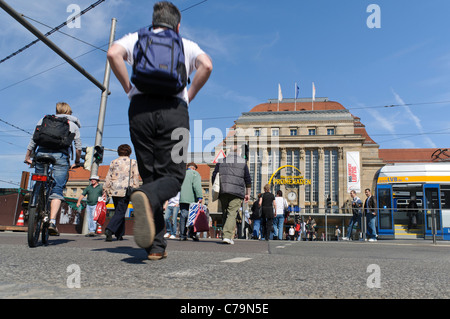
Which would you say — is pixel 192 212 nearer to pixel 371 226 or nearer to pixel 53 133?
pixel 53 133

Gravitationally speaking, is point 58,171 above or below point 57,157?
below

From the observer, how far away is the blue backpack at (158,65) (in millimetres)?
2631

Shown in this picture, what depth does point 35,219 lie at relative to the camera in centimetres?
419

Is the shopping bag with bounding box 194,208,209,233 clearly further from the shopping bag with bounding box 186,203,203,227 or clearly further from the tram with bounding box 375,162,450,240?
the tram with bounding box 375,162,450,240

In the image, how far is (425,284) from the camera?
2152 mm

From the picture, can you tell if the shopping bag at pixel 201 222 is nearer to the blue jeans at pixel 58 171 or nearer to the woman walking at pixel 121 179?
the woman walking at pixel 121 179

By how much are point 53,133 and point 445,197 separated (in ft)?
54.3

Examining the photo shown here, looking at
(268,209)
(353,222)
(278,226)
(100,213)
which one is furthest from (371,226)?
(100,213)

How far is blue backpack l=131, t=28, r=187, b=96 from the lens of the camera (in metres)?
2.63

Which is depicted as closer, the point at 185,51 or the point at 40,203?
the point at 185,51

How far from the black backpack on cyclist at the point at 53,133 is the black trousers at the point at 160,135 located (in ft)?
6.93

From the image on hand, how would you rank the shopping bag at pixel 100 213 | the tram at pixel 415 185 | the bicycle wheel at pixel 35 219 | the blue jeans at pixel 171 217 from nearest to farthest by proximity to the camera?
the bicycle wheel at pixel 35 219
the shopping bag at pixel 100 213
the blue jeans at pixel 171 217
the tram at pixel 415 185

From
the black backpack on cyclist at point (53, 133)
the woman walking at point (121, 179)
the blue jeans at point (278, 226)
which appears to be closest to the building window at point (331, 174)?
the blue jeans at point (278, 226)
